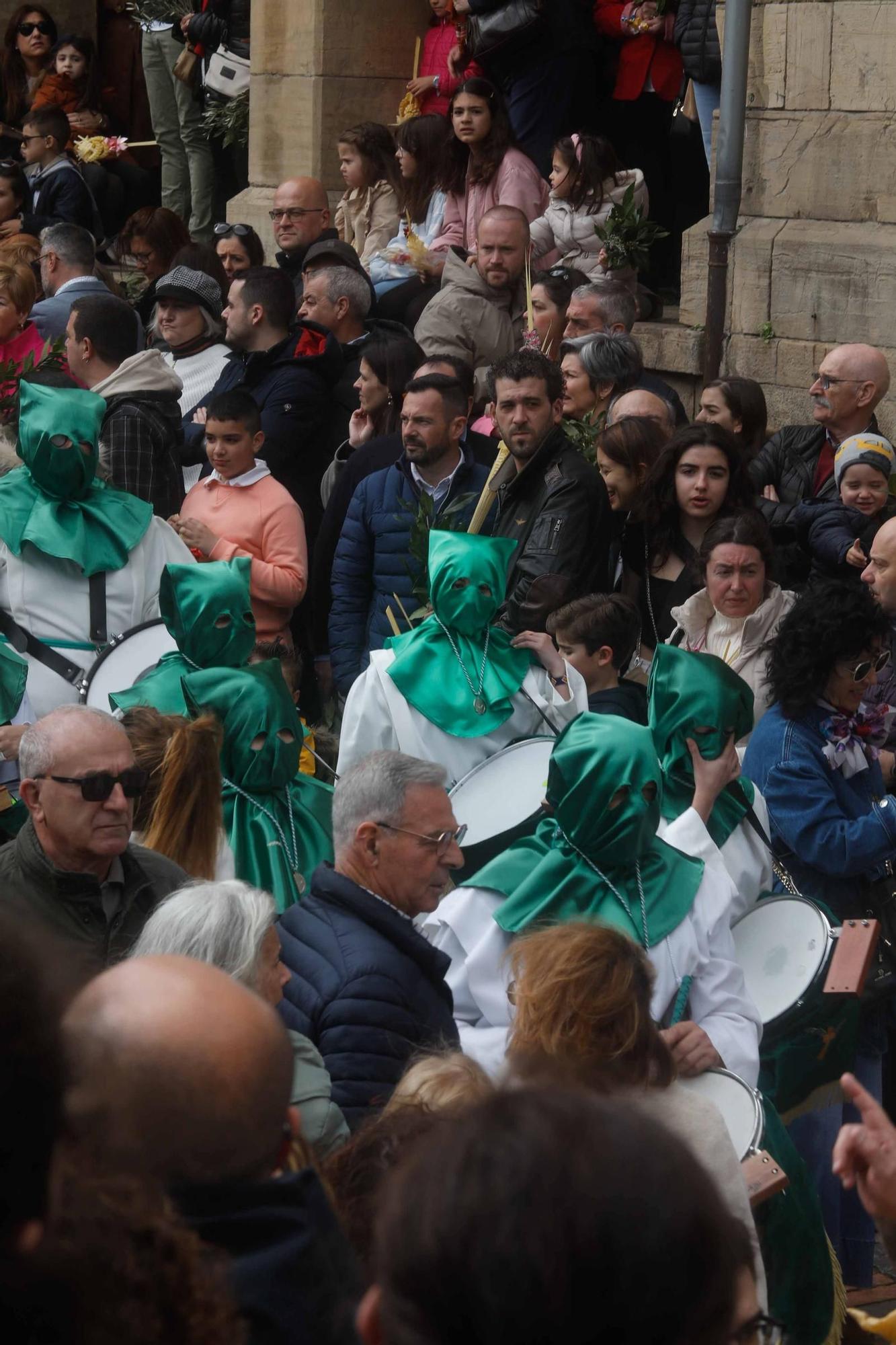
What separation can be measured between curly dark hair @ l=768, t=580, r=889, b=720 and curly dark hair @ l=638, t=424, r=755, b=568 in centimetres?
127

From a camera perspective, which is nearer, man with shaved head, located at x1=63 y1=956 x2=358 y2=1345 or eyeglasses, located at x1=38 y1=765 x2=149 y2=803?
man with shaved head, located at x1=63 y1=956 x2=358 y2=1345

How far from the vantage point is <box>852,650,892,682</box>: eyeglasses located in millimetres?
5090

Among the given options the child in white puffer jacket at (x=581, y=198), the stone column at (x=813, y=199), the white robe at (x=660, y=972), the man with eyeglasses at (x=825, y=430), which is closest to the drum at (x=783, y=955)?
the white robe at (x=660, y=972)

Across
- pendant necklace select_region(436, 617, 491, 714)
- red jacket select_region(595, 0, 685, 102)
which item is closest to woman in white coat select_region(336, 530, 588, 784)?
pendant necklace select_region(436, 617, 491, 714)

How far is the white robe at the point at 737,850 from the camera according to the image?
439 cm

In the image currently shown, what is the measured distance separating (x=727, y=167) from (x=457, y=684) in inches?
167

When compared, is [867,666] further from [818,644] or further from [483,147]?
[483,147]

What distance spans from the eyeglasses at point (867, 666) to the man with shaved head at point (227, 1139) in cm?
319

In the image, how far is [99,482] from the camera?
19.0 feet

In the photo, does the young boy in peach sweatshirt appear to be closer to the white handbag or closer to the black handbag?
the black handbag

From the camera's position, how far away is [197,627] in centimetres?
496

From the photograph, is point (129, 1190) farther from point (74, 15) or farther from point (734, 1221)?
point (74, 15)

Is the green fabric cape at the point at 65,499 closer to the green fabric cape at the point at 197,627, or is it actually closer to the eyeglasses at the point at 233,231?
the green fabric cape at the point at 197,627

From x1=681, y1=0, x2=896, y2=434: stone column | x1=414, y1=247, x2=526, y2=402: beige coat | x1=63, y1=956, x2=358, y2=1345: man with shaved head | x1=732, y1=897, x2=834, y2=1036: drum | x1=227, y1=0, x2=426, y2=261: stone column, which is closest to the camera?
x1=63, y1=956, x2=358, y2=1345: man with shaved head
